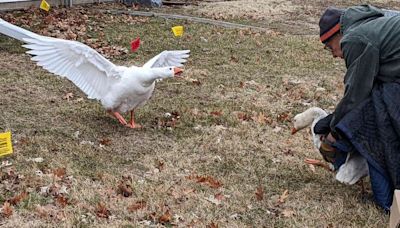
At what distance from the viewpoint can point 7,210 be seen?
363cm

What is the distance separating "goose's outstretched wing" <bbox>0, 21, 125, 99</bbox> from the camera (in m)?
5.08

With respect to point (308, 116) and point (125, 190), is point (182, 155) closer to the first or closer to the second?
point (125, 190)

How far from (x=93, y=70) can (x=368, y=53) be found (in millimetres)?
2603

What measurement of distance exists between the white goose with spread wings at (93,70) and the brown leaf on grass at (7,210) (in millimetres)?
1664

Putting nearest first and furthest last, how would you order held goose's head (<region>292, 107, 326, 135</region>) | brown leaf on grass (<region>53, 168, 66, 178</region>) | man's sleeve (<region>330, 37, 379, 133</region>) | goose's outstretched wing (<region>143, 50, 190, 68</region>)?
man's sleeve (<region>330, 37, 379, 133</region>)
brown leaf on grass (<region>53, 168, 66, 178</region>)
held goose's head (<region>292, 107, 326, 135</region>)
goose's outstretched wing (<region>143, 50, 190, 68</region>)

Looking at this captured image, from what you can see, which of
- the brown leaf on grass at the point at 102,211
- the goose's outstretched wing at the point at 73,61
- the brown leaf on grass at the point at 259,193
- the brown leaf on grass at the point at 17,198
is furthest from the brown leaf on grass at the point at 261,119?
the brown leaf on grass at the point at 17,198

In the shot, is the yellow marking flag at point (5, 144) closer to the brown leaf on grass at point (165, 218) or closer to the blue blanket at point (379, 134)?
the brown leaf on grass at point (165, 218)

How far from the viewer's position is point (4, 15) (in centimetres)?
970

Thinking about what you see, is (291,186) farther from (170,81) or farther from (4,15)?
(4,15)

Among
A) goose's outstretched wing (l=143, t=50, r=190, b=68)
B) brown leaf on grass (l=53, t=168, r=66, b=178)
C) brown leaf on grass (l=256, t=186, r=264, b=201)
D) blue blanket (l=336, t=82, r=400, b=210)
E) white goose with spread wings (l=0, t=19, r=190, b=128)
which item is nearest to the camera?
blue blanket (l=336, t=82, r=400, b=210)

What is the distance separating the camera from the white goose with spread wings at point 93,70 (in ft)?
16.5

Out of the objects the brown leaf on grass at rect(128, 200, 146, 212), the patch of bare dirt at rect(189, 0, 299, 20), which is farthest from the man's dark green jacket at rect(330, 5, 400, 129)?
the patch of bare dirt at rect(189, 0, 299, 20)

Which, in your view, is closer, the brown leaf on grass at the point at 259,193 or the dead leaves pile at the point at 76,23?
the brown leaf on grass at the point at 259,193

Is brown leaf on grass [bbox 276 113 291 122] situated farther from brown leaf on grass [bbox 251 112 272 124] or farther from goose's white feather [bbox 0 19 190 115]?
goose's white feather [bbox 0 19 190 115]
